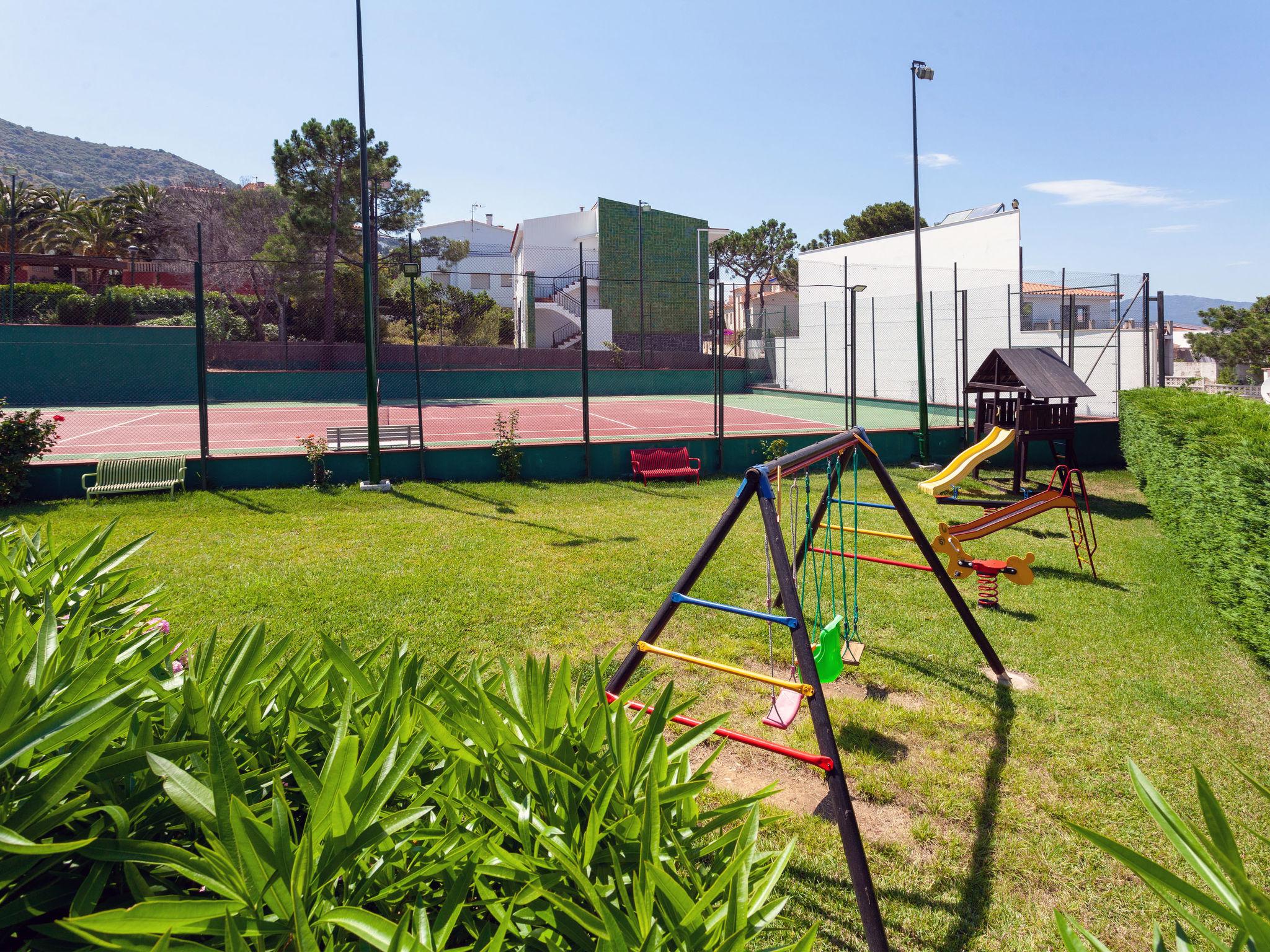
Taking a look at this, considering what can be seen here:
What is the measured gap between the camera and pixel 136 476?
462 inches

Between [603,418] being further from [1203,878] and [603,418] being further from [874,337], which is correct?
[1203,878]

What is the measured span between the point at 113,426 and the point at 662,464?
15980 millimetres

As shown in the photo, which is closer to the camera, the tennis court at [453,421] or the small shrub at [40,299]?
the tennis court at [453,421]

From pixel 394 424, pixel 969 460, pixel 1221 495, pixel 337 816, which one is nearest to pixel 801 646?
pixel 337 816

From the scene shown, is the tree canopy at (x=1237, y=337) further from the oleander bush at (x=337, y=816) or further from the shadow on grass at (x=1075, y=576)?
the oleander bush at (x=337, y=816)

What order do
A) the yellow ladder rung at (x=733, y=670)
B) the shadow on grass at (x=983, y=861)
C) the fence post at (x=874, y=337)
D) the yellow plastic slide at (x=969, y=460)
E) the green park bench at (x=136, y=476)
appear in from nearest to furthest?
the shadow on grass at (x=983, y=861)
the yellow ladder rung at (x=733, y=670)
the green park bench at (x=136, y=476)
the yellow plastic slide at (x=969, y=460)
the fence post at (x=874, y=337)

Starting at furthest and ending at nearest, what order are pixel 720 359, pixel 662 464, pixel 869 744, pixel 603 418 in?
pixel 603 418 → pixel 720 359 → pixel 662 464 → pixel 869 744

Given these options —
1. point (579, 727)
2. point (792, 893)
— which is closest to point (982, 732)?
point (792, 893)

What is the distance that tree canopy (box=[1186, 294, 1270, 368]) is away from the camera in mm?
61281

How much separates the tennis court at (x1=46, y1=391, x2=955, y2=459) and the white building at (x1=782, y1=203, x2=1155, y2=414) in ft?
4.57

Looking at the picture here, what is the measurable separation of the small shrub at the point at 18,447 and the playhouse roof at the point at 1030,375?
45.5 ft

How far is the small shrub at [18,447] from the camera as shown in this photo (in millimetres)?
10914

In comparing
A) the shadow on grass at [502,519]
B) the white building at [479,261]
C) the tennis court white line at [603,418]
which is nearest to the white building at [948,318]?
the tennis court white line at [603,418]

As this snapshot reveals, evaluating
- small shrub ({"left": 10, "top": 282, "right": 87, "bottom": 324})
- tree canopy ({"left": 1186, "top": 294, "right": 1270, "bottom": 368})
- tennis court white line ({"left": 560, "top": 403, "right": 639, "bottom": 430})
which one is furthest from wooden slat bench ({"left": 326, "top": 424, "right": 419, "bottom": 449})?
tree canopy ({"left": 1186, "top": 294, "right": 1270, "bottom": 368})
